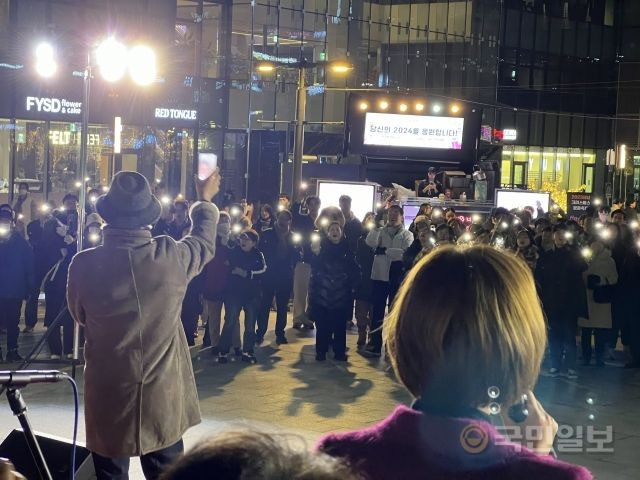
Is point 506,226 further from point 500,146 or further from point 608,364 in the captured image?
point 500,146

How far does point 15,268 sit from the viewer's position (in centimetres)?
1263

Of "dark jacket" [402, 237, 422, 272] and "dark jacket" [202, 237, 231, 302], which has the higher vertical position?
"dark jacket" [402, 237, 422, 272]

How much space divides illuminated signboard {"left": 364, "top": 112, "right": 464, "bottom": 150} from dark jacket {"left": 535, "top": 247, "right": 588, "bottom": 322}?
16698mm

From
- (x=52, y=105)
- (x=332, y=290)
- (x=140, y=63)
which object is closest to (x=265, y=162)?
(x=52, y=105)

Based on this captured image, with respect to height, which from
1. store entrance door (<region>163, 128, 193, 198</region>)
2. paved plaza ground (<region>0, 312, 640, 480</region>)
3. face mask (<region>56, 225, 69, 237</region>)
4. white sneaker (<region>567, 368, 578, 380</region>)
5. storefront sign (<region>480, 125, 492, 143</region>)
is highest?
storefront sign (<region>480, 125, 492, 143</region>)

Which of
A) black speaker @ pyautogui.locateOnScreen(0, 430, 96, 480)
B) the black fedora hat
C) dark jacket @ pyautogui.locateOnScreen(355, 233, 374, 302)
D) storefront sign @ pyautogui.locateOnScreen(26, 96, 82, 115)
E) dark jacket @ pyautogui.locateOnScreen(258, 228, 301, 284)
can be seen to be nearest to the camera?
the black fedora hat

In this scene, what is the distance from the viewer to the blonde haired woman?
206cm

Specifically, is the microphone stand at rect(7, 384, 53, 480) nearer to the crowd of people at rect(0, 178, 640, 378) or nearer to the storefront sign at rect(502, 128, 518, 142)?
the crowd of people at rect(0, 178, 640, 378)

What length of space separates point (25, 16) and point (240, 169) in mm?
11355

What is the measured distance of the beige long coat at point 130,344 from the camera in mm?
4891

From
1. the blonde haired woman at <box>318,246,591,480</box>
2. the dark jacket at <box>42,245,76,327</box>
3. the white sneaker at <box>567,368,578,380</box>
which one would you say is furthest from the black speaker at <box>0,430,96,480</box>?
the white sneaker at <box>567,368,578,380</box>

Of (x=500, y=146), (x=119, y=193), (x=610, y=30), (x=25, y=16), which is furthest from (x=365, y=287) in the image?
(x=610, y=30)

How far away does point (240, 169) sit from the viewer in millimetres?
35375

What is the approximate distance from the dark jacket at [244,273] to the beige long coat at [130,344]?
781cm
